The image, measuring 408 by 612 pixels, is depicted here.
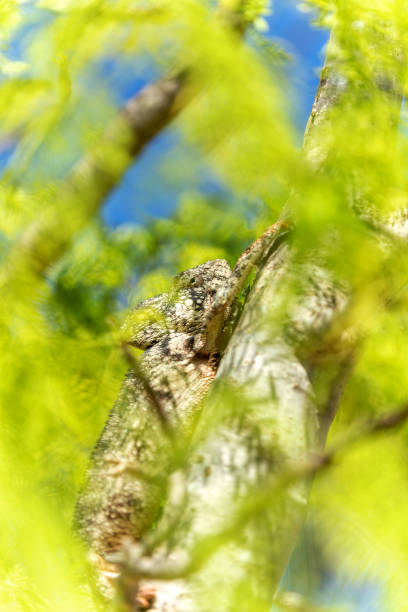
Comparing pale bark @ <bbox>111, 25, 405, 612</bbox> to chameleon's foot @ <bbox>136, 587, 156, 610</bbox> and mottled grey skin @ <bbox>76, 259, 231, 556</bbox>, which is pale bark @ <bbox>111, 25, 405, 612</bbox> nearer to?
chameleon's foot @ <bbox>136, 587, 156, 610</bbox>

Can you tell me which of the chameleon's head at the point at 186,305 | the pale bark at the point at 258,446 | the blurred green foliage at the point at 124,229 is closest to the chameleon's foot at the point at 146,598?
the pale bark at the point at 258,446

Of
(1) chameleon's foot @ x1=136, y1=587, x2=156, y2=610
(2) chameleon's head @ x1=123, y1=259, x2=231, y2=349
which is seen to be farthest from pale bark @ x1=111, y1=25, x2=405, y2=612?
(2) chameleon's head @ x1=123, y1=259, x2=231, y2=349

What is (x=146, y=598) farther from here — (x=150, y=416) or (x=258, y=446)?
(x=150, y=416)

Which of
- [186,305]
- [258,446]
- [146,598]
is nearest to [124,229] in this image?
[258,446]

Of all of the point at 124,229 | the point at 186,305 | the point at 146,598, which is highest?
the point at 124,229

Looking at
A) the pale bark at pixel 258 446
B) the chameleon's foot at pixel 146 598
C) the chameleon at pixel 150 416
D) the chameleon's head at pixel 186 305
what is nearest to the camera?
the pale bark at pixel 258 446

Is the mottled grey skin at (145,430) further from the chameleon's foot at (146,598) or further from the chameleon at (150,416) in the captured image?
the chameleon's foot at (146,598)

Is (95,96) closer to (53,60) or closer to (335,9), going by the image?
(53,60)

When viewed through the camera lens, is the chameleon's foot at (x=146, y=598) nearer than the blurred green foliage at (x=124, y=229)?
No
